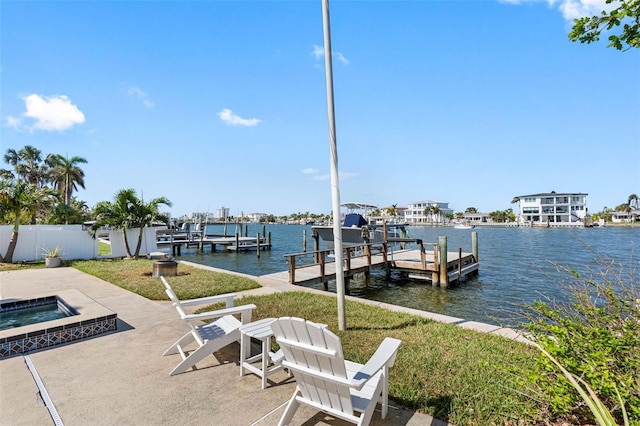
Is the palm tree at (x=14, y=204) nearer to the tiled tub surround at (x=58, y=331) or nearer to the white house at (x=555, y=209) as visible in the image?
the tiled tub surround at (x=58, y=331)

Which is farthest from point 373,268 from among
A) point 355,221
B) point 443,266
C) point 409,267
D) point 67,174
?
point 67,174

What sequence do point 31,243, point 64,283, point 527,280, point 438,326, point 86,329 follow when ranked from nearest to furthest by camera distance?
point 86,329
point 438,326
point 64,283
point 31,243
point 527,280

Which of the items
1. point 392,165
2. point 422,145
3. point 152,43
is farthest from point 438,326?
point 422,145

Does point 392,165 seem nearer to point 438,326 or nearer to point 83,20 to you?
point 438,326

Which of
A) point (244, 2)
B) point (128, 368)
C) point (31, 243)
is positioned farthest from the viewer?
point (31, 243)

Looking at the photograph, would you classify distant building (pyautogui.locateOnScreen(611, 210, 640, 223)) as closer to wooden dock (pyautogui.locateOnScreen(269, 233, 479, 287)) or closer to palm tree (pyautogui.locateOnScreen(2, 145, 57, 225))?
wooden dock (pyautogui.locateOnScreen(269, 233, 479, 287))

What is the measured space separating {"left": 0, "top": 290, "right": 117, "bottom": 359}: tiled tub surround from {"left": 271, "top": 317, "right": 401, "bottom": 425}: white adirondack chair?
3.98m

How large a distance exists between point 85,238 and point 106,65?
9601mm

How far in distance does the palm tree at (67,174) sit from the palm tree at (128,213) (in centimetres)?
2084

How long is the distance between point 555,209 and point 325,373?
328ft

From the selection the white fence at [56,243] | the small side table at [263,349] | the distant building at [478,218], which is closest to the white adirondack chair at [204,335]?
the small side table at [263,349]

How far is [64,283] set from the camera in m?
9.44

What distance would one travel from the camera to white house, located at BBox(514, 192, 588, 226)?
79250 millimetres

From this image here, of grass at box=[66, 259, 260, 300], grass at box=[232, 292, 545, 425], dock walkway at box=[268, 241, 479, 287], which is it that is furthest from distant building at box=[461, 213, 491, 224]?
grass at box=[232, 292, 545, 425]
